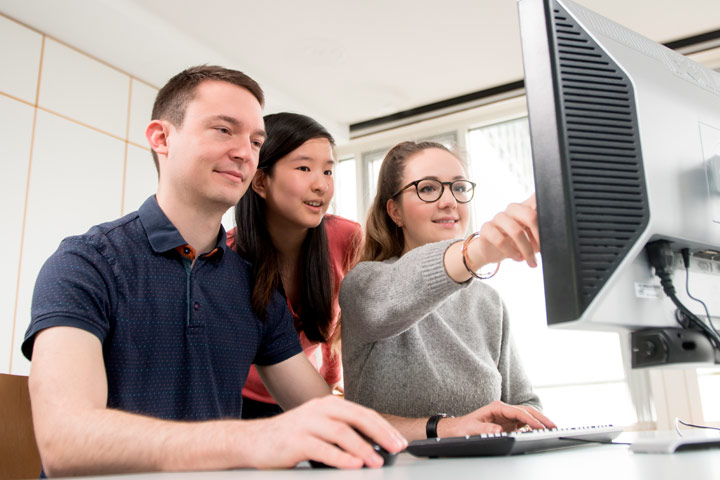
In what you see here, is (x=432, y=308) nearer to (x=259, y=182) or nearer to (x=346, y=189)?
(x=259, y=182)

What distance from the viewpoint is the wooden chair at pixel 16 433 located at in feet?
3.27

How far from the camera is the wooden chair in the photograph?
996mm

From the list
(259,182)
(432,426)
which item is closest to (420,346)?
(432,426)

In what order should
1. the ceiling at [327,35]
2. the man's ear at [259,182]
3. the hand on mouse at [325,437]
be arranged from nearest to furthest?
1. the hand on mouse at [325,437]
2. the man's ear at [259,182]
3. the ceiling at [327,35]

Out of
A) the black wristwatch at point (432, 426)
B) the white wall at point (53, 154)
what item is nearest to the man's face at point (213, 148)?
the black wristwatch at point (432, 426)

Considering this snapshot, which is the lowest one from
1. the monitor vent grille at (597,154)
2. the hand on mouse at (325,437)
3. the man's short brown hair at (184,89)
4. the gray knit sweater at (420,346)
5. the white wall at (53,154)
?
the hand on mouse at (325,437)

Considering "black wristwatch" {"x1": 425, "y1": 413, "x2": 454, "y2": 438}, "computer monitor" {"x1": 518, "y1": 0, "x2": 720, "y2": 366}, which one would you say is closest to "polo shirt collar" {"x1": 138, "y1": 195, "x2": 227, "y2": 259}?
"black wristwatch" {"x1": 425, "y1": 413, "x2": 454, "y2": 438}

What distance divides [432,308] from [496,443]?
1.15 ft

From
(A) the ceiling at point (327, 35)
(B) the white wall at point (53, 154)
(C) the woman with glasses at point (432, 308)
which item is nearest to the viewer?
(C) the woman with glasses at point (432, 308)

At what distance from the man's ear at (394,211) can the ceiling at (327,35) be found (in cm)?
171

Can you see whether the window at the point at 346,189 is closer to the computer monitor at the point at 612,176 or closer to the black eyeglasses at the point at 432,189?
the black eyeglasses at the point at 432,189

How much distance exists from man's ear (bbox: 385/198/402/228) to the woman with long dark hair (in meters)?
0.16

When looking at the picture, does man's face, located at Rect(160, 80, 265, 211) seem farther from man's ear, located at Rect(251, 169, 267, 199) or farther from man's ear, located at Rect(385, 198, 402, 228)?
man's ear, located at Rect(385, 198, 402, 228)

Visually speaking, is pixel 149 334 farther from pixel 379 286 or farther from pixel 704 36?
pixel 704 36
